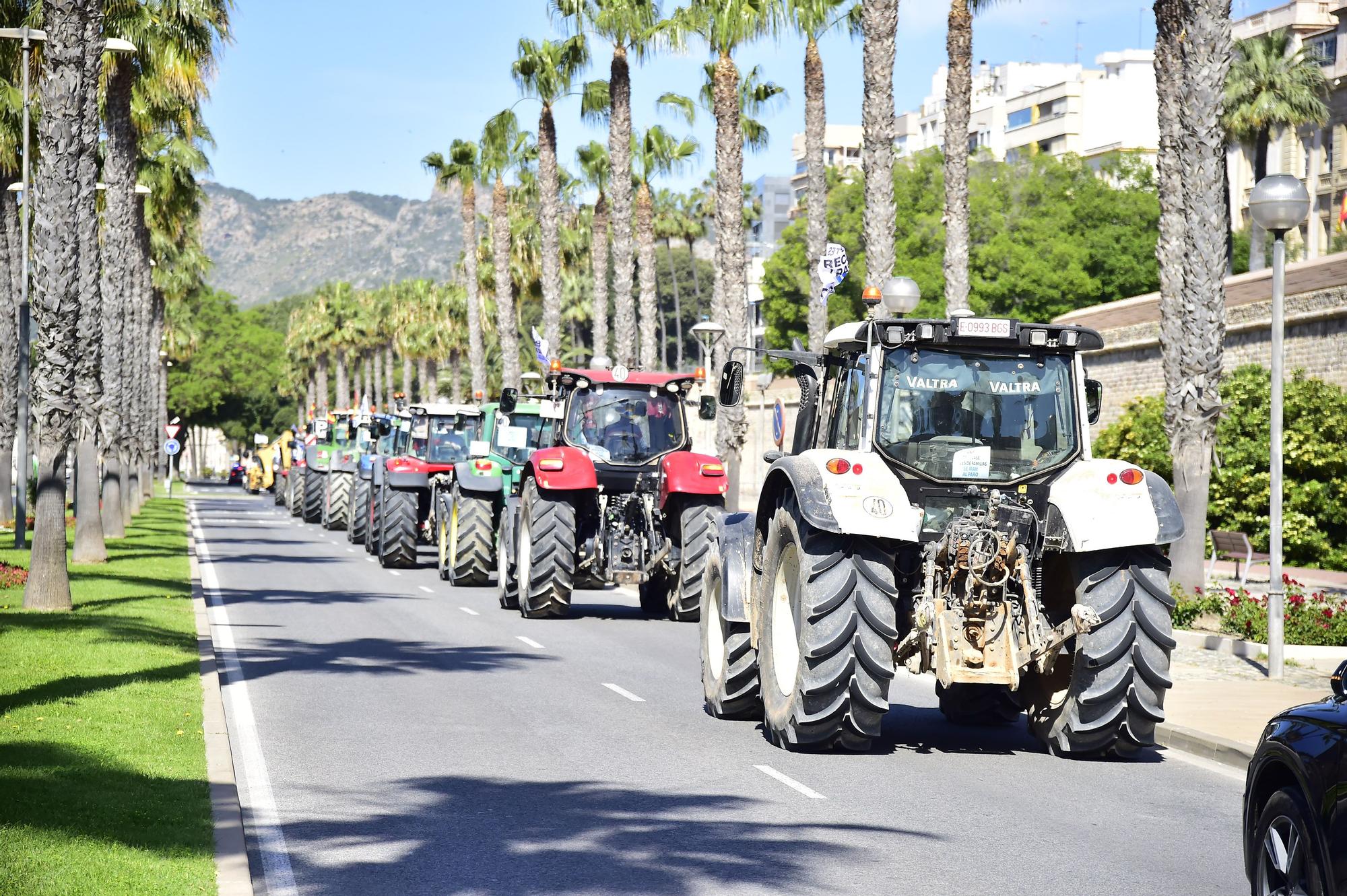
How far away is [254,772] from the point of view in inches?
407

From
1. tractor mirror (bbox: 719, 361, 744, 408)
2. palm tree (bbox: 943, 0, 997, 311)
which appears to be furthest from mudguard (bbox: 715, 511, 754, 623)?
palm tree (bbox: 943, 0, 997, 311)

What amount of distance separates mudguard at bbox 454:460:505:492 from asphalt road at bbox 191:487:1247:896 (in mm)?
7760

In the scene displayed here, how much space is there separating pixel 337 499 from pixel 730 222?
13369 millimetres

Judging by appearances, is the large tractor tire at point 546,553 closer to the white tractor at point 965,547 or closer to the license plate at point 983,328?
the white tractor at point 965,547

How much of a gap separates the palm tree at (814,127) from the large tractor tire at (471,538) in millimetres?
12890

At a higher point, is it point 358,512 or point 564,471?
point 564,471

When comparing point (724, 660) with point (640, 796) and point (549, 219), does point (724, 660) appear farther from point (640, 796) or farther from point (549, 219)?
point (549, 219)

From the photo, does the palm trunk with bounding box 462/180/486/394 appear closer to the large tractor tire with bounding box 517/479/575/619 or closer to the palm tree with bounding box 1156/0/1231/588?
the large tractor tire with bounding box 517/479/575/619

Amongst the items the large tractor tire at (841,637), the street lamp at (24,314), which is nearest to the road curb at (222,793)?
the large tractor tire at (841,637)

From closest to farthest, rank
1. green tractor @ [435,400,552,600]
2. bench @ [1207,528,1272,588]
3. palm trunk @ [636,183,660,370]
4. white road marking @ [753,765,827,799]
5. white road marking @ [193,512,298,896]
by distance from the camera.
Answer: white road marking @ [193,512,298,896] → white road marking @ [753,765,827,799] → bench @ [1207,528,1272,588] → green tractor @ [435,400,552,600] → palm trunk @ [636,183,660,370]

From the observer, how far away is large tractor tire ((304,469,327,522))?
4709 centimetres

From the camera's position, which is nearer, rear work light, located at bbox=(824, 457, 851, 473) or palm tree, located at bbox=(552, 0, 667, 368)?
rear work light, located at bbox=(824, 457, 851, 473)

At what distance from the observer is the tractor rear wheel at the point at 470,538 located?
81.6 feet

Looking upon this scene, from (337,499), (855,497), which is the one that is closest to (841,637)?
(855,497)
